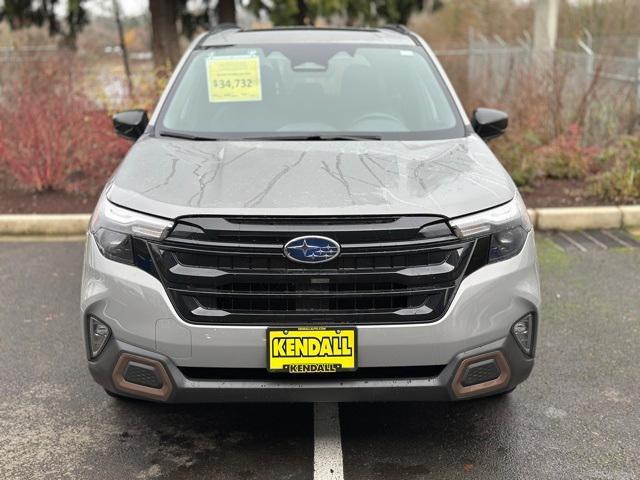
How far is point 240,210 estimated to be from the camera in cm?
294

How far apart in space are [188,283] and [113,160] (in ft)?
18.8

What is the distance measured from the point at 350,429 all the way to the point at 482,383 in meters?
0.75

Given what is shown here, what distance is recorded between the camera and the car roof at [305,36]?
15.8 feet

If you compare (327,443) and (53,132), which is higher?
(53,132)

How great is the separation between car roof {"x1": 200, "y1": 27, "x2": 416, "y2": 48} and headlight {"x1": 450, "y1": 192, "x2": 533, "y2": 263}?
2060 millimetres

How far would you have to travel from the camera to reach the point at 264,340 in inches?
113

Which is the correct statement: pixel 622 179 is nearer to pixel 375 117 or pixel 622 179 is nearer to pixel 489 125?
pixel 489 125

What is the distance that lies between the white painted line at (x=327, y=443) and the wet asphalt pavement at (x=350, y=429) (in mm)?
32

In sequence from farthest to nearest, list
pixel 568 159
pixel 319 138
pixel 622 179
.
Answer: pixel 568 159 → pixel 622 179 → pixel 319 138

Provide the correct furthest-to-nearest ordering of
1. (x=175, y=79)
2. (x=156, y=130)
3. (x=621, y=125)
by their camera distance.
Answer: (x=621, y=125), (x=175, y=79), (x=156, y=130)

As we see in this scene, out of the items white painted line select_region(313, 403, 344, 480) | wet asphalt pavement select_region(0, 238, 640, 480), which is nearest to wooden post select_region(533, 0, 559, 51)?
wet asphalt pavement select_region(0, 238, 640, 480)

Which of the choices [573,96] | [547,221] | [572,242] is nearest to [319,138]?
[572,242]

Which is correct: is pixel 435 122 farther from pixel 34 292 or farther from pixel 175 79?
pixel 34 292

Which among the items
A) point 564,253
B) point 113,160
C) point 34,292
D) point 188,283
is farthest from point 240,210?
point 113,160
